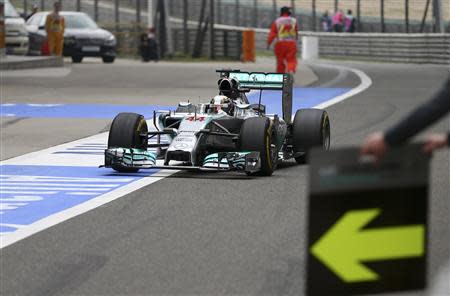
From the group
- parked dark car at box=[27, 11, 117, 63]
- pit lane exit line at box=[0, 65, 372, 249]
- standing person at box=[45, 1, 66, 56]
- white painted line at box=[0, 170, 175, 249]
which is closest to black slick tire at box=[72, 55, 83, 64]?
parked dark car at box=[27, 11, 117, 63]

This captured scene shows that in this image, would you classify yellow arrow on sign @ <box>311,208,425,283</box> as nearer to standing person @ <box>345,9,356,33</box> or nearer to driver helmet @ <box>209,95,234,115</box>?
driver helmet @ <box>209,95,234,115</box>

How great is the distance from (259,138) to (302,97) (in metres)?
13.2

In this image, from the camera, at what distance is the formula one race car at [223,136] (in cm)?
1247

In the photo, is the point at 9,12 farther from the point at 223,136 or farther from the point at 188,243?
the point at 188,243

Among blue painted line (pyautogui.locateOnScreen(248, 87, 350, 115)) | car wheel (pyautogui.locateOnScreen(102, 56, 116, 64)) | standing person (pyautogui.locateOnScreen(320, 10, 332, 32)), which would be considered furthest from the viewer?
standing person (pyautogui.locateOnScreen(320, 10, 332, 32))

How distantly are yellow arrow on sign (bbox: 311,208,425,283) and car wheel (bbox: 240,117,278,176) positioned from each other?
7.55m


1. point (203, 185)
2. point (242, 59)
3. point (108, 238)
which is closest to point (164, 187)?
point (203, 185)

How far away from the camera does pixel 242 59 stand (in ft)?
155

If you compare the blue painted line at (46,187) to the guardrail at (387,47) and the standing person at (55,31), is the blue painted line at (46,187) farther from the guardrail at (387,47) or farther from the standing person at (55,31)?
the guardrail at (387,47)

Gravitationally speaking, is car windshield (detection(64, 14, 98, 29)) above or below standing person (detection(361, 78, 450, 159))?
below

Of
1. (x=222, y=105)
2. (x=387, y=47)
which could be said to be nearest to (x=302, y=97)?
(x=222, y=105)

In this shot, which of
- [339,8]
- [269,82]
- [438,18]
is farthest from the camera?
[339,8]

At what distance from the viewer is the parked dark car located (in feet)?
144

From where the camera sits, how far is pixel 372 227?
4.83m
